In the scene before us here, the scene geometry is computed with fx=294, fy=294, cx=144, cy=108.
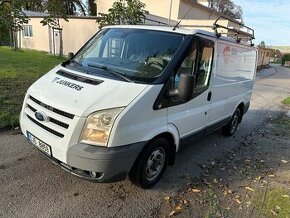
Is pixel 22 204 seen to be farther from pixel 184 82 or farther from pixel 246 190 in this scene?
pixel 246 190

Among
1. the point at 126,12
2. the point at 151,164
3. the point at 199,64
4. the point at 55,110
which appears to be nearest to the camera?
the point at 55,110

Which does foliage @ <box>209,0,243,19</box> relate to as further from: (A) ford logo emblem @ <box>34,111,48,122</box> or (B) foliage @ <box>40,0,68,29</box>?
(A) ford logo emblem @ <box>34,111,48,122</box>

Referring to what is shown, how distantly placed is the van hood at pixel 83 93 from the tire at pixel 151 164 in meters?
0.79

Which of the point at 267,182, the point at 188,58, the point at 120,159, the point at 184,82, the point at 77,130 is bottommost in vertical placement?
the point at 267,182

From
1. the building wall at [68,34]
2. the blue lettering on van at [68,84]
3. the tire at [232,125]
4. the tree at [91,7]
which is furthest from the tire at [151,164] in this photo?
the tree at [91,7]

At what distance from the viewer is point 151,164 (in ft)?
13.4

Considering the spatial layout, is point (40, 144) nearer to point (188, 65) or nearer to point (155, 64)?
point (155, 64)

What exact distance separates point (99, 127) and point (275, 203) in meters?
2.77

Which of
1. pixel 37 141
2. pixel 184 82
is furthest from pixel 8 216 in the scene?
pixel 184 82

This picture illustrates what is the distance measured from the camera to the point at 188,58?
13.8 ft

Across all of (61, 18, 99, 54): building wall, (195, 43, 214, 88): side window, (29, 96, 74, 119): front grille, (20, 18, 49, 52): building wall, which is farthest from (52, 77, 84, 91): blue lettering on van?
(20, 18, 49, 52): building wall

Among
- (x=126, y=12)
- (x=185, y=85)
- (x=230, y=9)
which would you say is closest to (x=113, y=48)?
(x=185, y=85)

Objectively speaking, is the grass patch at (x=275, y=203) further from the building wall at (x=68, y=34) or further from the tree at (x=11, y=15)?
the building wall at (x=68, y=34)

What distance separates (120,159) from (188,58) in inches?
70.6
